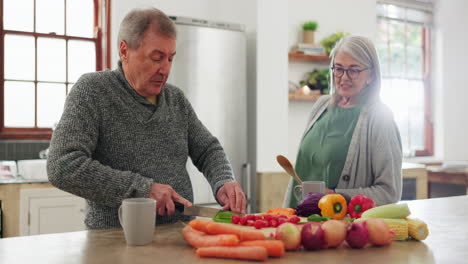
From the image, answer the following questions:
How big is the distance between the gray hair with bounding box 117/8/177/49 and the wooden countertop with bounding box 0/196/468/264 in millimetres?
611

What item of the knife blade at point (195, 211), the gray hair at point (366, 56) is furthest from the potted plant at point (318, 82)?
the knife blade at point (195, 211)

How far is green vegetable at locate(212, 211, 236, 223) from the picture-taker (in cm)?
134

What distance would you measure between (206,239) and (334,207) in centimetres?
49

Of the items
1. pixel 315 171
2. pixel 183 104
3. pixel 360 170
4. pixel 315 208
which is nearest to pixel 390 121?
pixel 360 170

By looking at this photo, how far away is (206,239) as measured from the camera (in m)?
1.06

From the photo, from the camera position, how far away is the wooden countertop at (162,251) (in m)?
1.02

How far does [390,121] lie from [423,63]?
413 cm

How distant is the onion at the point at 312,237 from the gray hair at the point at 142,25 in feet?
2.57

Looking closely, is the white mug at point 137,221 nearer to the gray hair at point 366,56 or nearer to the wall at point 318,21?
the gray hair at point 366,56

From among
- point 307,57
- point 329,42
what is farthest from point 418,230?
point 329,42

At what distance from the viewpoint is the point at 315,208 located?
1446mm

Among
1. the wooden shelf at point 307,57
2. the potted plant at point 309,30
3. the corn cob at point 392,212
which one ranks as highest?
the potted plant at point 309,30

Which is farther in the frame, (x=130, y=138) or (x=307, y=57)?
(x=307, y=57)

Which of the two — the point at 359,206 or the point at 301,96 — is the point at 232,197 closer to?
the point at 359,206
